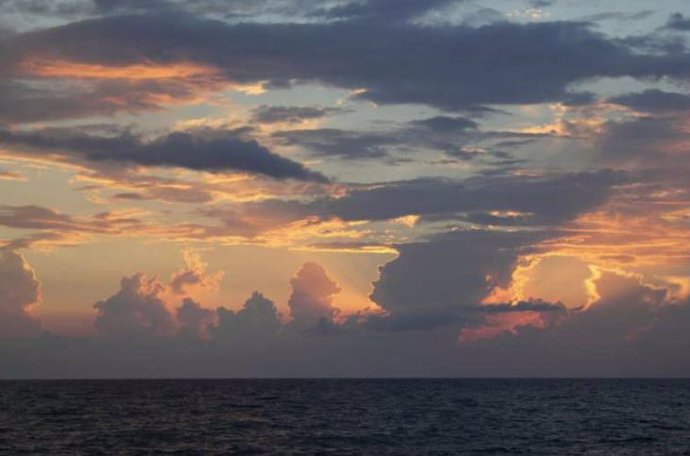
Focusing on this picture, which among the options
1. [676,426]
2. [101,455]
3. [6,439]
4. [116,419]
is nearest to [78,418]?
[116,419]

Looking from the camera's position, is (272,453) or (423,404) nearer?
(272,453)

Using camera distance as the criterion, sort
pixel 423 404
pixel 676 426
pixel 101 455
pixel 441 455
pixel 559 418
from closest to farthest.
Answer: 1. pixel 101 455
2. pixel 441 455
3. pixel 676 426
4. pixel 559 418
5. pixel 423 404

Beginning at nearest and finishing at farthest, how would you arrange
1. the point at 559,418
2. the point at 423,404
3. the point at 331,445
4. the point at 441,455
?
1. the point at 441,455
2. the point at 331,445
3. the point at 559,418
4. the point at 423,404

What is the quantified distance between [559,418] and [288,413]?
36.8 metres

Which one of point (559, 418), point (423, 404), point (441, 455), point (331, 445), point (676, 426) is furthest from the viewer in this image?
point (423, 404)

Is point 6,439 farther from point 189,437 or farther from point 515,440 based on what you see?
point 515,440

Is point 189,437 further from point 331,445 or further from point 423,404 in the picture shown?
point 423,404

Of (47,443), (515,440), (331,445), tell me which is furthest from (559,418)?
(47,443)

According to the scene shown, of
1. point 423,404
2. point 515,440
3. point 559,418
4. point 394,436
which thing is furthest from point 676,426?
point 423,404

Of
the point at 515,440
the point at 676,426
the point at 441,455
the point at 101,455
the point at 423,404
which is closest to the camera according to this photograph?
the point at 101,455

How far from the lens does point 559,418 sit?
117812mm

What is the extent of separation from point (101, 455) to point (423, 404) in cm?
9110

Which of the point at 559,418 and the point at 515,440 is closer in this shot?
the point at 515,440

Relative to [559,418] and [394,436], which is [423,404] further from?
[394,436]
